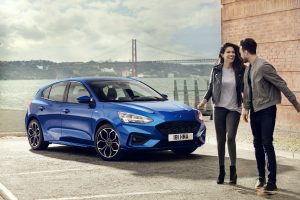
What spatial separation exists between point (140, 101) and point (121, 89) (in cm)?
51

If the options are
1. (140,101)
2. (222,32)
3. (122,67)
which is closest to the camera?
(140,101)

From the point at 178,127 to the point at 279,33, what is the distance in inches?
216

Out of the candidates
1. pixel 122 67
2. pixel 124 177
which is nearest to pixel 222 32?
pixel 124 177

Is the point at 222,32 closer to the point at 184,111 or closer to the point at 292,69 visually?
the point at 292,69

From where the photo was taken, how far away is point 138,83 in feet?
39.7

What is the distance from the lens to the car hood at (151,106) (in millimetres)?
10438

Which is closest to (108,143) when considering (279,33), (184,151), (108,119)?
(108,119)

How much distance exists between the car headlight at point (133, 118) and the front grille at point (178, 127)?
227mm

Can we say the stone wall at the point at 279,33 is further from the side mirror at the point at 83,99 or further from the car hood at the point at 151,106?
the side mirror at the point at 83,99

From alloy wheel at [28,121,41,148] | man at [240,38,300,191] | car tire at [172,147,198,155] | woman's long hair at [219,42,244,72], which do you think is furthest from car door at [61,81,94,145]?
man at [240,38,300,191]

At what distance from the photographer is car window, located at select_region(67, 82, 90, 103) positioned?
11562 mm

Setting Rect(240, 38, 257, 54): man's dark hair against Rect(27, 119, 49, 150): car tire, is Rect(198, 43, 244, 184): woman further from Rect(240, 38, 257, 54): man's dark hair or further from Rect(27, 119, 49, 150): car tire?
Rect(27, 119, 49, 150): car tire

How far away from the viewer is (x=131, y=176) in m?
8.91

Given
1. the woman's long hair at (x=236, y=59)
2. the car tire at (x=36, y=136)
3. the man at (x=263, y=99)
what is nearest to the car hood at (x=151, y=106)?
the car tire at (x=36, y=136)
